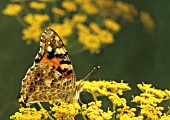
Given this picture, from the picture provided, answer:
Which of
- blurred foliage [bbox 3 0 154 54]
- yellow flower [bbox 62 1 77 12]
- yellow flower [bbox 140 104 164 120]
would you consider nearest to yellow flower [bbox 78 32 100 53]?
blurred foliage [bbox 3 0 154 54]

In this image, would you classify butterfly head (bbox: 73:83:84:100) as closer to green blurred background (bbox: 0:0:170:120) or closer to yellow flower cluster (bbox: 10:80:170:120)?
yellow flower cluster (bbox: 10:80:170:120)

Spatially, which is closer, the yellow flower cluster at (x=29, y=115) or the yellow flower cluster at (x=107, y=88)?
the yellow flower cluster at (x=29, y=115)

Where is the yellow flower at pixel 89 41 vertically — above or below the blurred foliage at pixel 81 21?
below

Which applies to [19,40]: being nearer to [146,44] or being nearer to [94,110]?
[146,44]

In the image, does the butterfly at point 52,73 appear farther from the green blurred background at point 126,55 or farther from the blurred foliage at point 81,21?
the green blurred background at point 126,55

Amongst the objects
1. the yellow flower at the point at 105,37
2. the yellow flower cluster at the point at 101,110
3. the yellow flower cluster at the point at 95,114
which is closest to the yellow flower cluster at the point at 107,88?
the yellow flower cluster at the point at 101,110

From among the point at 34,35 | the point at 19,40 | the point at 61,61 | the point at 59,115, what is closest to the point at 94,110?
the point at 59,115

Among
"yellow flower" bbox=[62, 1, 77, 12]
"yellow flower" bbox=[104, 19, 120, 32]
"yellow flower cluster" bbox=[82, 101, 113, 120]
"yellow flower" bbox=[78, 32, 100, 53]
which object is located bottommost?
"yellow flower cluster" bbox=[82, 101, 113, 120]

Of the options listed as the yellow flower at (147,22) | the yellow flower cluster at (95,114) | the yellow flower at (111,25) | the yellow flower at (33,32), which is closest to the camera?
the yellow flower cluster at (95,114)

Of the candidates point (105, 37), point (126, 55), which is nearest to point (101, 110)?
point (105, 37)
